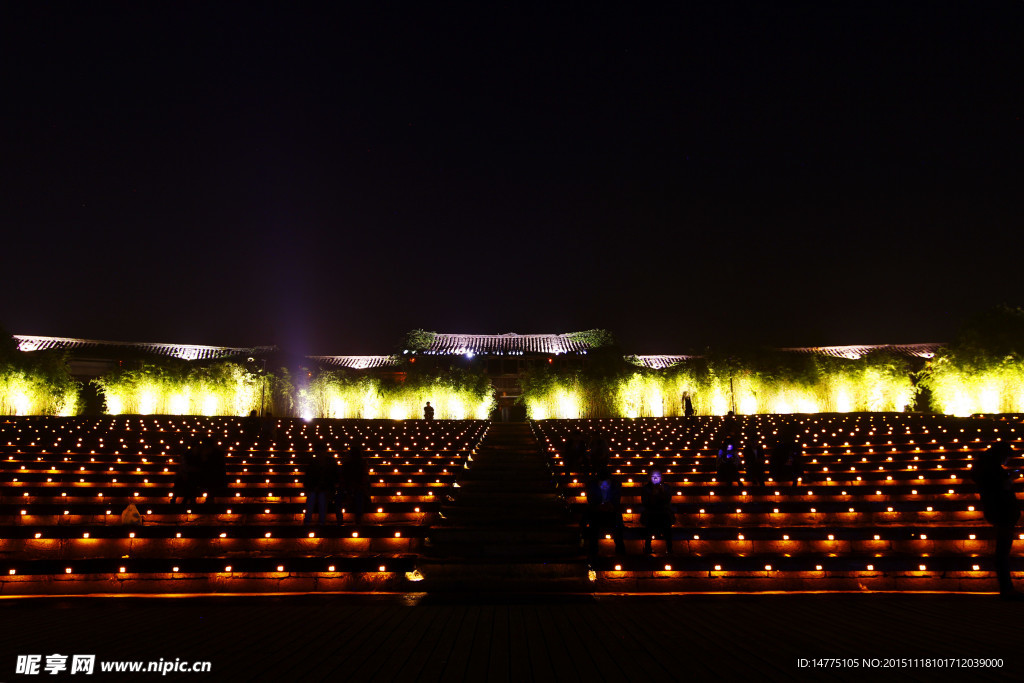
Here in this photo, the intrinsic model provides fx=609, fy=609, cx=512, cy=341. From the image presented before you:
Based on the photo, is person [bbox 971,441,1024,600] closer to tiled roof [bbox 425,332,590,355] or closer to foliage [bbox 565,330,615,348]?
tiled roof [bbox 425,332,590,355]

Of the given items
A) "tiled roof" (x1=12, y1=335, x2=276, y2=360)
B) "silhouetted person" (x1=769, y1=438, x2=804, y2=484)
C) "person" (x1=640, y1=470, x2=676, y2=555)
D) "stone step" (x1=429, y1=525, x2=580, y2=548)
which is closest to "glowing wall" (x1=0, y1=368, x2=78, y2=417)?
"tiled roof" (x1=12, y1=335, x2=276, y2=360)

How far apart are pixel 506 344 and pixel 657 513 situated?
36340 mm

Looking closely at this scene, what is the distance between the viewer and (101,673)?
179 inches

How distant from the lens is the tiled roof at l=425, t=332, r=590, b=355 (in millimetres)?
43312

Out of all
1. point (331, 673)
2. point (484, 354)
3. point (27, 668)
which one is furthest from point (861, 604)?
point (484, 354)

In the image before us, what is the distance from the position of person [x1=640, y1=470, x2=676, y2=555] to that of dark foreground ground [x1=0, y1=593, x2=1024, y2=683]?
168cm

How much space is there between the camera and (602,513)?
9.34 m

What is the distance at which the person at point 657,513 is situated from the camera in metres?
9.48

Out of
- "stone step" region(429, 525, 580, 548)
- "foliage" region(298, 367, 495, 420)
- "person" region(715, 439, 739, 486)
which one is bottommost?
"stone step" region(429, 525, 580, 548)

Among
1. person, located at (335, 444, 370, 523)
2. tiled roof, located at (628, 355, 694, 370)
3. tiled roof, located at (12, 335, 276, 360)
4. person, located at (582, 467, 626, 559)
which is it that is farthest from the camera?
tiled roof, located at (628, 355, 694, 370)

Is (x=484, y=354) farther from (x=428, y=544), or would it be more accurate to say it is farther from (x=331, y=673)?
(x=331, y=673)

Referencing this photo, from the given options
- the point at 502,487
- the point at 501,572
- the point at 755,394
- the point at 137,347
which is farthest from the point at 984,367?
the point at 137,347

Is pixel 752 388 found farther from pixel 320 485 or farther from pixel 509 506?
pixel 320 485

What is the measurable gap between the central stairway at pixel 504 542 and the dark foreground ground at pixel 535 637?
3.36 ft
